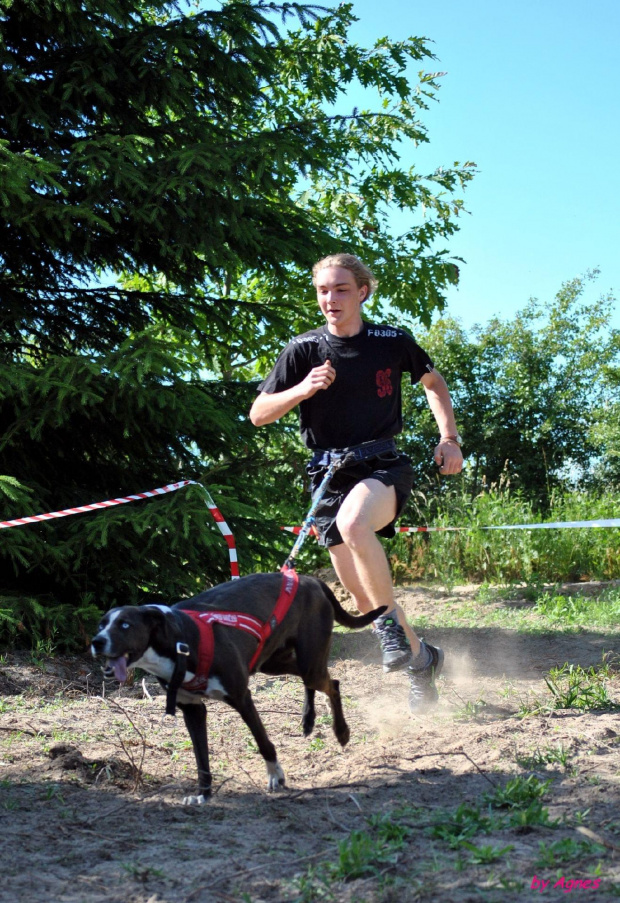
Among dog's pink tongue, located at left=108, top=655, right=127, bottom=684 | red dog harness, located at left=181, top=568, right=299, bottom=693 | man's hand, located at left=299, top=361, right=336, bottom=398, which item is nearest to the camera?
dog's pink tongue, located at left=108, top=655, right=127, bottom=684

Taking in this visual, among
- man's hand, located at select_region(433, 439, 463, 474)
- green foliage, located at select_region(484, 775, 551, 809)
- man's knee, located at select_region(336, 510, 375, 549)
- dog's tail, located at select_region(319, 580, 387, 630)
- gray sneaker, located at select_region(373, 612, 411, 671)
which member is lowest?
green foliage, located at select_region(484, 775, 551, 809)

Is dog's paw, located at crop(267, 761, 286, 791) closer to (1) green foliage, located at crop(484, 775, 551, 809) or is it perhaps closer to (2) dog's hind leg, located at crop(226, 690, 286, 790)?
(2) dog's hind leg, located at crop(226, 690, 286, 790)

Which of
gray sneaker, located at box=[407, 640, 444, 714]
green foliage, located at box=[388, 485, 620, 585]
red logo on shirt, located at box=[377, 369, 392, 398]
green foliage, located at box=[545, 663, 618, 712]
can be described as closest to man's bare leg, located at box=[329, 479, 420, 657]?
gray sneaker, located at box=[407, 640, 444, 714]

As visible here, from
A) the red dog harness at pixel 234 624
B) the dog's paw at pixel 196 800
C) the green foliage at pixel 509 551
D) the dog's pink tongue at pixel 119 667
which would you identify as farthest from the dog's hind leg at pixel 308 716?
the green foliage at pixel 509 551

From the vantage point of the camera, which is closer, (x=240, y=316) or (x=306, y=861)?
(x=306, y=861)

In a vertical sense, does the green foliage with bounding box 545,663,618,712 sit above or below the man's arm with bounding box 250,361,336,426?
below

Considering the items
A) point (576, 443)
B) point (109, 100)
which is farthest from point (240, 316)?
point (576, 443)

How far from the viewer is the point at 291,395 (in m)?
4.21

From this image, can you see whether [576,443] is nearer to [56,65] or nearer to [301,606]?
[56,65]

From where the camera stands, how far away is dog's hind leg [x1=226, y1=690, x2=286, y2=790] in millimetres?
3305

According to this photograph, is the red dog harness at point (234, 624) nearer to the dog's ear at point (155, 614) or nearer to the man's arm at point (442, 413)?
the dog's ear at point (155, 614)

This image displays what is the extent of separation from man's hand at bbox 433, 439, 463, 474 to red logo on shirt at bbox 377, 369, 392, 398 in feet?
1.29

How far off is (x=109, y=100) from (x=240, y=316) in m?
2.14

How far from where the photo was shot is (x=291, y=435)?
799cm
